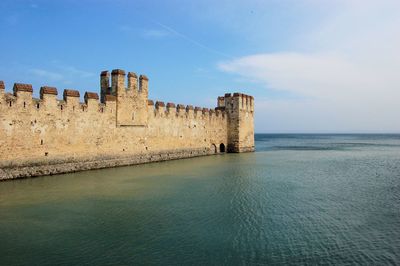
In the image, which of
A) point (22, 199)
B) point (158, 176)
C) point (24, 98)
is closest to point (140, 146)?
point (158, 176)

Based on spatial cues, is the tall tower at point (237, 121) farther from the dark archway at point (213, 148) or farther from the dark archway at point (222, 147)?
the dark archway at point (213, 148)

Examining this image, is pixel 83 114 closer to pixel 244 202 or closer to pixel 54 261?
pixel 244 202

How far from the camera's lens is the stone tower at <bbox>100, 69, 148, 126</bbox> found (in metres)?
21.2

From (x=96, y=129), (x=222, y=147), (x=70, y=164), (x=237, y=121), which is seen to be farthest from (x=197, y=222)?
(x=222, y=147)

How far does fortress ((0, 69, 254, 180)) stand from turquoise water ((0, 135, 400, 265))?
1.87 metres

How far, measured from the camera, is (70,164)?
18.2 metres

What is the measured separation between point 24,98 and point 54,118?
1.91 m

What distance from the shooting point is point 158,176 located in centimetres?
1736

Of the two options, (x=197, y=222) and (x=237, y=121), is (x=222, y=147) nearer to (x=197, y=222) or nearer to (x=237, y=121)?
(x=237, y=121)

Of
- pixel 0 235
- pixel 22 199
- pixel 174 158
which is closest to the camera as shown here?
pixel 0 235

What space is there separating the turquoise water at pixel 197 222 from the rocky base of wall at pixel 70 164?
36.5 inches

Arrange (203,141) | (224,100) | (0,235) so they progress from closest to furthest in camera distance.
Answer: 1. (0,235)
2. (203,141)
3. (224,100)

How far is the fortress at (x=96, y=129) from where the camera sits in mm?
15711

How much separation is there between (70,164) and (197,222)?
11643mm
